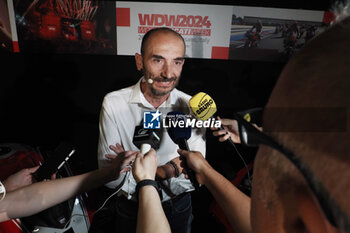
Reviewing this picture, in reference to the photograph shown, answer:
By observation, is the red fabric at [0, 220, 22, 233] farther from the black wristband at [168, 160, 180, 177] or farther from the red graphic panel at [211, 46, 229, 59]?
the red graphic panel at [211, 46, 229, 59]

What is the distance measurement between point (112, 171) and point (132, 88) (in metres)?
0.57

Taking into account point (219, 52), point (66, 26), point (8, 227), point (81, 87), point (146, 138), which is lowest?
point (8, 227)

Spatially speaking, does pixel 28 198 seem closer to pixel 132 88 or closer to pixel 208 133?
pixel 132 88

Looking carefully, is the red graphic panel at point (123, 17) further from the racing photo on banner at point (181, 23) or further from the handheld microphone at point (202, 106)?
the handheld microphone at point (202, 106)

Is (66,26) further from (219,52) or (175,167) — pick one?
(175,167)

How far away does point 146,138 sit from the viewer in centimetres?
131

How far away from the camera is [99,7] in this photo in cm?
121

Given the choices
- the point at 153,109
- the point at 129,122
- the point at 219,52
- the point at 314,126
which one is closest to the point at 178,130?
the point at 153,109

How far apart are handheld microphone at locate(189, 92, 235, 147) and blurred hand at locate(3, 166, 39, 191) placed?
3.62 ft

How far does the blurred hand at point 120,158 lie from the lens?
4.42 feet

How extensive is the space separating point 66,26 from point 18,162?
94 cm

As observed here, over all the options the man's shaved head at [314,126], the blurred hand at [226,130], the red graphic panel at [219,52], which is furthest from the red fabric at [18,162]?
the man's shaved head at [314,126]

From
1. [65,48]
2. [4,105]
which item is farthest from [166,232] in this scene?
[4,105]

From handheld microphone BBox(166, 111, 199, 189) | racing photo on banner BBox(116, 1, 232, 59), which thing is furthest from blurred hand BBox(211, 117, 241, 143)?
racing photo on banner BBox(116, 1, 232, 59)
